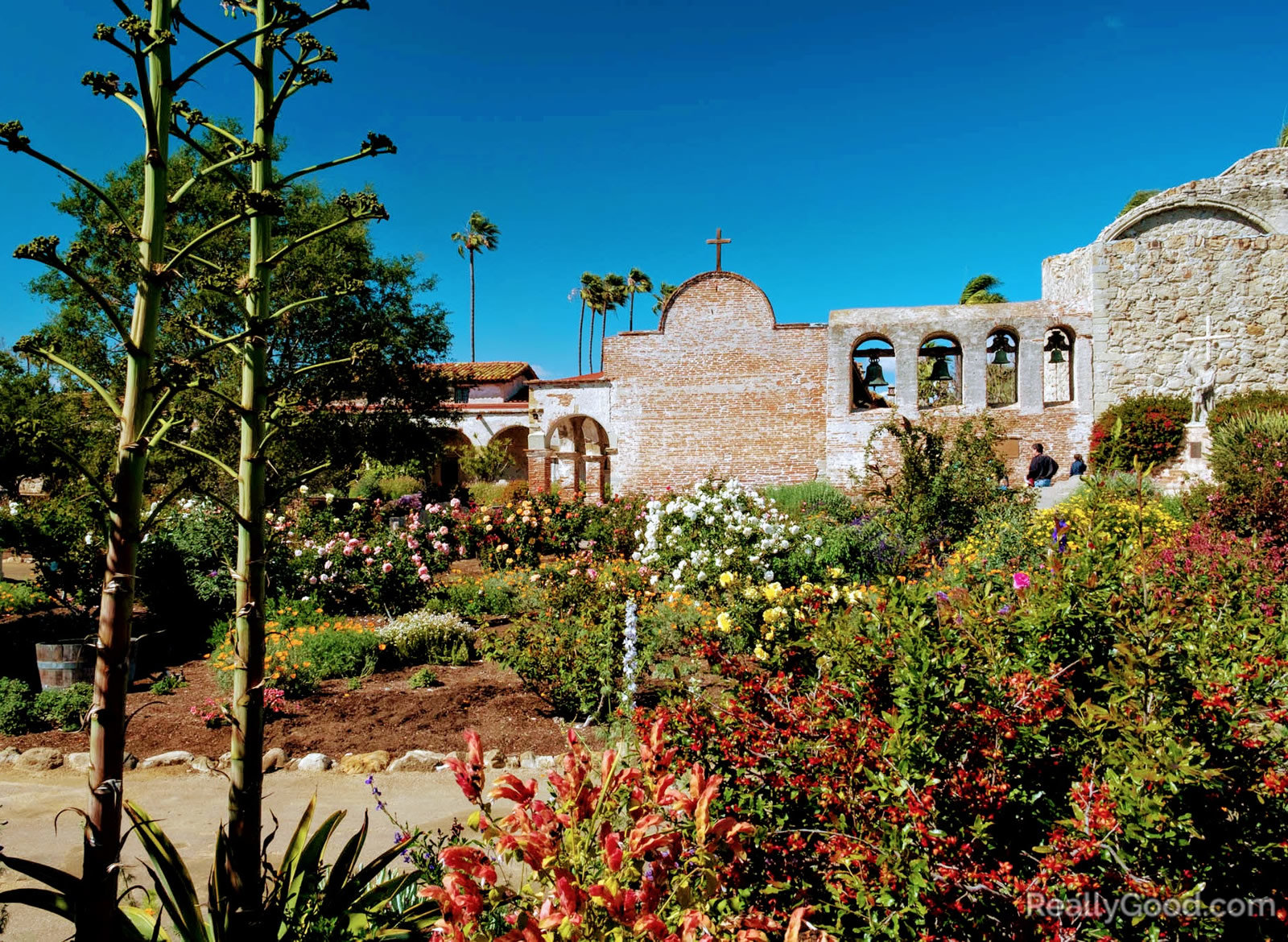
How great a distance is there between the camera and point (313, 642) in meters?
6.90

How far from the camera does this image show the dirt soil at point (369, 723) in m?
5.10

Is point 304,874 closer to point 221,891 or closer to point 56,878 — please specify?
point 221,891

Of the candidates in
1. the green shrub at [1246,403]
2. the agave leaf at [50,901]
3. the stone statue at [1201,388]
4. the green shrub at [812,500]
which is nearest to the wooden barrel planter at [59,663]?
the agave leaf at [50,901]

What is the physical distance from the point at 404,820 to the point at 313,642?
11.3ft

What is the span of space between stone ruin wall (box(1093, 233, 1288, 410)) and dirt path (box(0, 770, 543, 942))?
18471mm

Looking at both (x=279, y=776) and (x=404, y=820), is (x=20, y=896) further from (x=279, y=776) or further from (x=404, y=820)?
(x=279, y=776)

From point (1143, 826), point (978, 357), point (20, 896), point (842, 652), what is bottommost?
point (20, 896)

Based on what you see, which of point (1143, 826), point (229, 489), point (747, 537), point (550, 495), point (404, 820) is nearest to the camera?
point (1143, 826)

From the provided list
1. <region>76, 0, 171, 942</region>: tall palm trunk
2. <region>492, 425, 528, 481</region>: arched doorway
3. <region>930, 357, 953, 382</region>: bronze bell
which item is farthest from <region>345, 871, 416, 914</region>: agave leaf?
<region>492, 425, 528, 481</region>: arched doorway

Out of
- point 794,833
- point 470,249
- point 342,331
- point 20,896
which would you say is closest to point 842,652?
point 794,833

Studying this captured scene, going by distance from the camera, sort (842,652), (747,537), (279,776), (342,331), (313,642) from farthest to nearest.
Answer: (342,331), (747,537), (313,642), (279,776), (842,652)

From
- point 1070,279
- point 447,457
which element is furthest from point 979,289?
point 447,457

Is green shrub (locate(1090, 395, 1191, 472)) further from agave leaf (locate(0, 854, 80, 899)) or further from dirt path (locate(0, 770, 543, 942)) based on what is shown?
agave leaf (locate(0, 854, 80, 899))

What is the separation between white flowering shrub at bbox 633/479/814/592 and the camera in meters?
8.15
